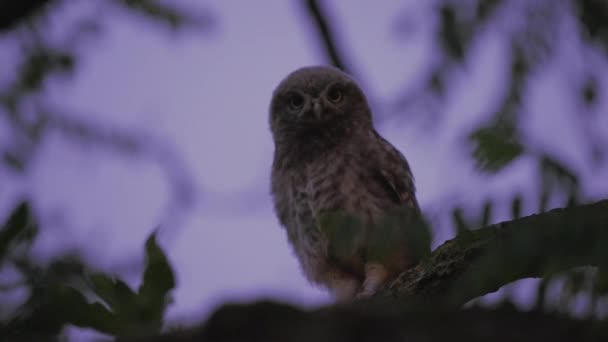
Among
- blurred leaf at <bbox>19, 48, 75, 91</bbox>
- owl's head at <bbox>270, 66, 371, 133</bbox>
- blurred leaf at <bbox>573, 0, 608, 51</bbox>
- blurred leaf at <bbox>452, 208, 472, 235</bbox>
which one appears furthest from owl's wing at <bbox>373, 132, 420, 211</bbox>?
blurred leaf at <bbox>452, 208, 472, 235</bbox>

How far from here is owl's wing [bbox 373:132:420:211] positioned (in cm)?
413

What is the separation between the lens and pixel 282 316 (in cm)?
100

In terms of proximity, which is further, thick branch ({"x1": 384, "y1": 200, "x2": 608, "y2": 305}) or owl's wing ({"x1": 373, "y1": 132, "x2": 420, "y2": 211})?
owl's wing ({"x1": 373, "y1": 132, "x2": 420, "y2": 211})

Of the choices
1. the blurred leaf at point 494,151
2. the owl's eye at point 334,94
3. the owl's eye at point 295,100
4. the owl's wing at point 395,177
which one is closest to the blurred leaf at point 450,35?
the owl's wing at point 395,177

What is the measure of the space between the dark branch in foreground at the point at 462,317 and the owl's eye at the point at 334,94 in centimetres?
359

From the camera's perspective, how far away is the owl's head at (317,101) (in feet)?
15.1

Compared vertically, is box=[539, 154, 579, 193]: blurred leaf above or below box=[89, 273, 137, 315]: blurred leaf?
above

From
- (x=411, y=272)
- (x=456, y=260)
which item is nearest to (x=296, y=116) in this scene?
(x=411, y=272)

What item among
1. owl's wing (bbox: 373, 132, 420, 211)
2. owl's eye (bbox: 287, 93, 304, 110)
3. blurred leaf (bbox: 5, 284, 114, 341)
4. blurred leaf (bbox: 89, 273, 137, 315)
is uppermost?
owl's eye (bbox: 287, 93, 304, 110)

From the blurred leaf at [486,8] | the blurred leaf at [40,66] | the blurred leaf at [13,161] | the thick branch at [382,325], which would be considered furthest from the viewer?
the blurred leaf at [40,66]

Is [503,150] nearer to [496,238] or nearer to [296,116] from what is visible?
[496,238]

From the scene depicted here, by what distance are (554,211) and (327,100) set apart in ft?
10.6

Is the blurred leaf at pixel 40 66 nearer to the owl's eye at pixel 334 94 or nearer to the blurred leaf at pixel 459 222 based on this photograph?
the owl's eye at pixel 334 94

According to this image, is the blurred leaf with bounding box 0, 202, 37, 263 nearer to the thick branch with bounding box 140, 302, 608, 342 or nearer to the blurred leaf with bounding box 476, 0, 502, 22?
the thick branch with bounding box 140, 302, 608, 342
